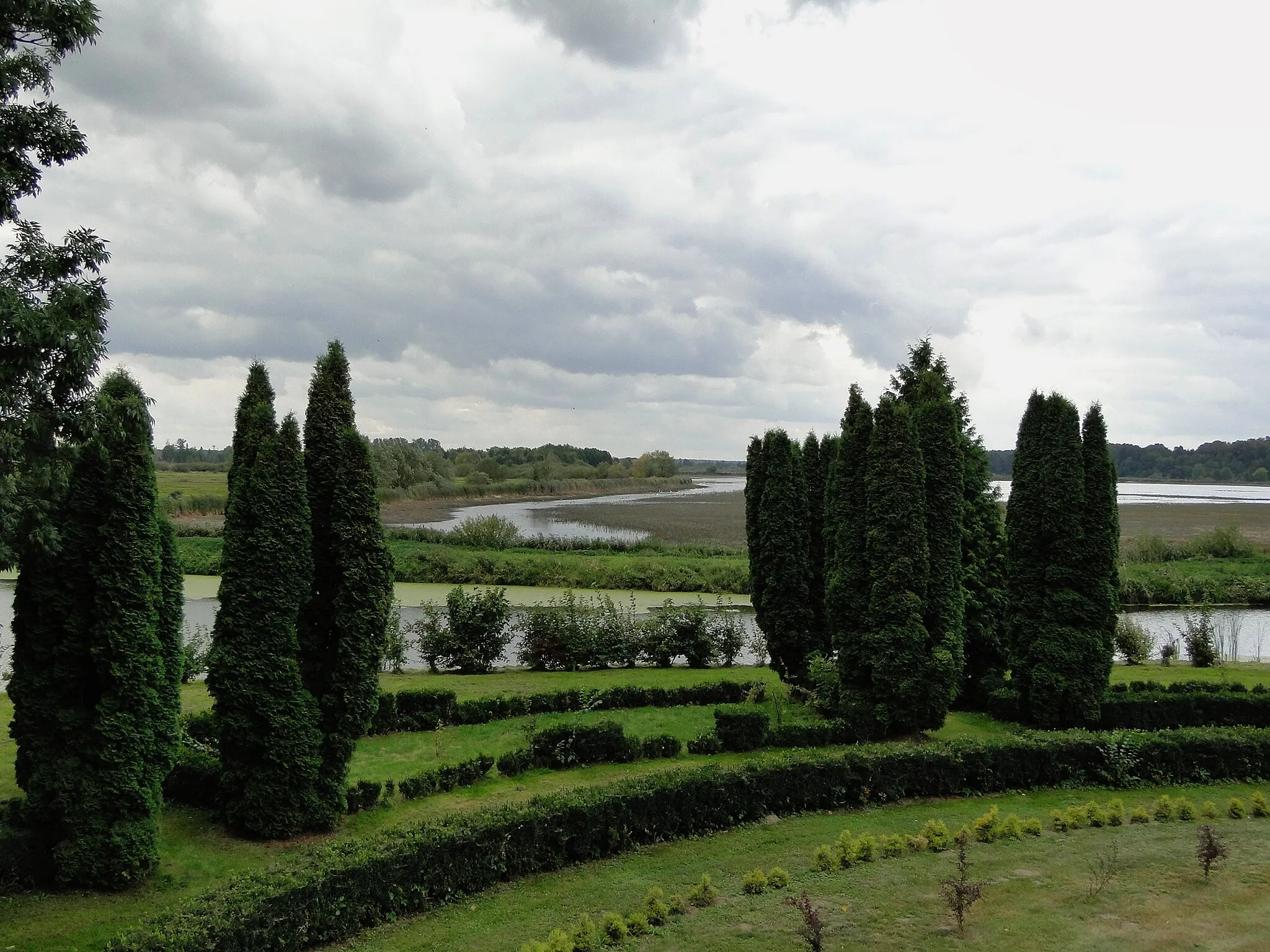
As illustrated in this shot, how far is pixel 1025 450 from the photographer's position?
750 inches

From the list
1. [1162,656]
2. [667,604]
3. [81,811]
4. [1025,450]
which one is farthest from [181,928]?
[1162,656]

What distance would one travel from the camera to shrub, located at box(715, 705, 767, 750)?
53.4 ft

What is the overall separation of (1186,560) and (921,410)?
37.9 meters

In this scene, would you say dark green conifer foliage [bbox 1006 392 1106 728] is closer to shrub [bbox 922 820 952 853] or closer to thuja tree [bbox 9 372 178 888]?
shrub [bbox 922 820 952 853]

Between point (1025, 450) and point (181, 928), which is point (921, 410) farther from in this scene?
point (181, 928)

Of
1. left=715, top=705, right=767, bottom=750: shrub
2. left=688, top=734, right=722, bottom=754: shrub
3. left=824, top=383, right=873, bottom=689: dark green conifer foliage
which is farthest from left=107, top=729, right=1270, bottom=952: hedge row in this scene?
left=824, top=383, right=873, bottom=689: dark green conifer foliage

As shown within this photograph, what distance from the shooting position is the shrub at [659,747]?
52.3 feet

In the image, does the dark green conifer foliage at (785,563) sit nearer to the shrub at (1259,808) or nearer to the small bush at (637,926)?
the shrub at (1259,808)

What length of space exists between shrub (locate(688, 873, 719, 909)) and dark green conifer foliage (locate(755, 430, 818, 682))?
457 inches

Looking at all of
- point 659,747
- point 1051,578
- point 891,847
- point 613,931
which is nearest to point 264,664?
point 613,931

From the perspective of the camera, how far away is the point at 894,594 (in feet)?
53.8

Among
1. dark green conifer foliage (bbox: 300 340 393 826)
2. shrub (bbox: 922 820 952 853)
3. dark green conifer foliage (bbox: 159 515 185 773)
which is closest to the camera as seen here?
dark green conifer foliage (bbox: 159 515 185 773)

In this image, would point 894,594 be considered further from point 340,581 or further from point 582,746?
point 340,581

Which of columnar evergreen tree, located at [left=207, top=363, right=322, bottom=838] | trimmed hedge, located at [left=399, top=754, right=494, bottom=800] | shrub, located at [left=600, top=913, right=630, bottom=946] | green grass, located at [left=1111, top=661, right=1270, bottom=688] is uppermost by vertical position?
columnar evergreen tree, located at [left=207, top=363, right=322, bottom=838]
